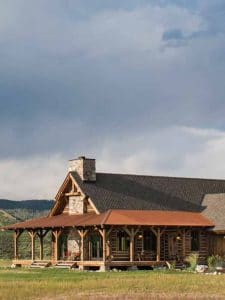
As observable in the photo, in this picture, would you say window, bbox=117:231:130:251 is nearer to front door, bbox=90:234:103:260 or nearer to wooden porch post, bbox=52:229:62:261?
front door, bbox=90:234:103:260

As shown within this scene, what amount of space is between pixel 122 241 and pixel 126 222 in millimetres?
3393

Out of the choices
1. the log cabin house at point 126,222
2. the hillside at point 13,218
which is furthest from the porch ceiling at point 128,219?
the hillside at point 13,218

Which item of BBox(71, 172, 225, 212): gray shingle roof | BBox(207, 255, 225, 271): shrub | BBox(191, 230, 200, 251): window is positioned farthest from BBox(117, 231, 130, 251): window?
BBox(207, 255, 225, 271): shrub

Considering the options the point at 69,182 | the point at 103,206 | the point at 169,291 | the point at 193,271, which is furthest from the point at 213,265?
the point at 169,291

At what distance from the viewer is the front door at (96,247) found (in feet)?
198

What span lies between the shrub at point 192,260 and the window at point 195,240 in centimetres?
140

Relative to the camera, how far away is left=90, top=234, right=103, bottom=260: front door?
60.2m

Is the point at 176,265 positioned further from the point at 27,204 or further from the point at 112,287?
the point at 27,204

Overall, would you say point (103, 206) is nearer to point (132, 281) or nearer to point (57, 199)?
point (57, 199)

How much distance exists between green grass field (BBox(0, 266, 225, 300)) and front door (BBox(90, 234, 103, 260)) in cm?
1322

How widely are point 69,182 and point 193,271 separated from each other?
14.4m

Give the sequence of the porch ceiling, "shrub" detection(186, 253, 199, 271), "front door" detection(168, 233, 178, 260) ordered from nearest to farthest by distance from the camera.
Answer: "shrub" detection(186, 253, 199, 271) < the porch ceiling < "front door" detection(168, 233, 178, 260)

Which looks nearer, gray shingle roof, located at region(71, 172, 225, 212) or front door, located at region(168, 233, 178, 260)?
front door, located at region(168, 233, 178, 260)

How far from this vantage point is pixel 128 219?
2256 inches
